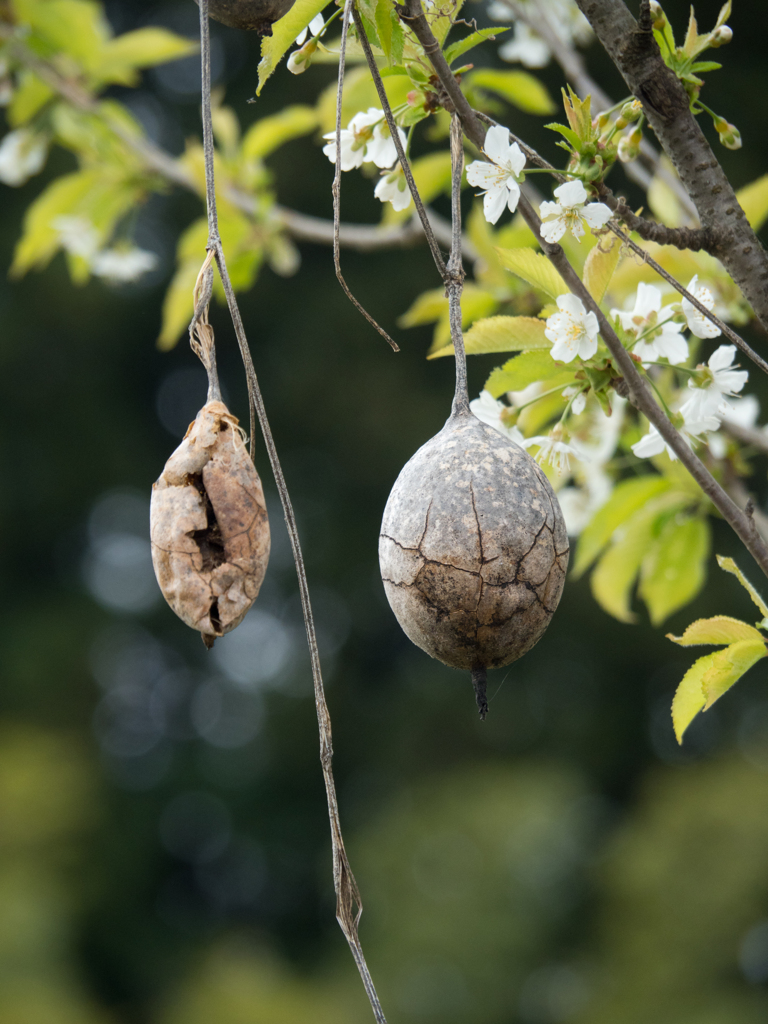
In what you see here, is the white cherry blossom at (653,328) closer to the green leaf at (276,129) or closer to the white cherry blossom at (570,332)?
the white cherry blossom at (570,332)

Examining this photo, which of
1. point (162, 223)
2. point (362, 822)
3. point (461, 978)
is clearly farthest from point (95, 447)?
point (461, 978)

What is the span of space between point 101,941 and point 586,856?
2144 mm

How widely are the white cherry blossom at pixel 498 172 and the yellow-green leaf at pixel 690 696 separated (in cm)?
29

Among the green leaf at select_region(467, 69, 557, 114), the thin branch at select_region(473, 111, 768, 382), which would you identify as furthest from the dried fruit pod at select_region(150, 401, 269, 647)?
the green leaf at select_region(467, 69, 557, 114)

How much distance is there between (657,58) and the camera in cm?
52

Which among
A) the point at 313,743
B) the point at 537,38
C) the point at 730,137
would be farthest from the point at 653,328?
the point at 313,743

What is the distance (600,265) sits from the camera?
613 millimetres

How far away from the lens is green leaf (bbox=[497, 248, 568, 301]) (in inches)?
24.6

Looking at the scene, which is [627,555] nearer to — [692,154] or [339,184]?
[692,154]

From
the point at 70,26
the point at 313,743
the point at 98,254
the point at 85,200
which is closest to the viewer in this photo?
the point at 70,26

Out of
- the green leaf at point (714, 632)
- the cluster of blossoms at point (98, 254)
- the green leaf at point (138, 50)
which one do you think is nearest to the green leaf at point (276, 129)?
the green leaf at point (138, 50)

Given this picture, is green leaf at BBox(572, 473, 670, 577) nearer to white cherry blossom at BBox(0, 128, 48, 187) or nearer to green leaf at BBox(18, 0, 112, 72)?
green leaf at BBox(18, 0, 112, 72)

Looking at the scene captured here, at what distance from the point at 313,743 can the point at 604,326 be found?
15.1ft

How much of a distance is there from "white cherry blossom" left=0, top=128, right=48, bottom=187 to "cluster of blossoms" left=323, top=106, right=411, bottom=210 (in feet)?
3.14
